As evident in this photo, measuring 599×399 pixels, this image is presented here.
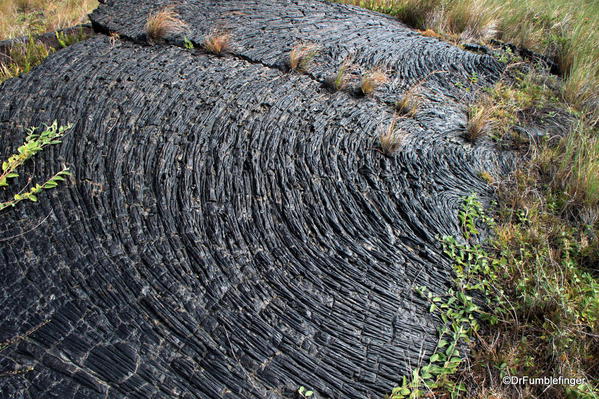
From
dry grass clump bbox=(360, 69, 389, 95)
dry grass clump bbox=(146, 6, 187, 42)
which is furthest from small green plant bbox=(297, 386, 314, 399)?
dry grass clump bbox=(146, 6, 187, 42)

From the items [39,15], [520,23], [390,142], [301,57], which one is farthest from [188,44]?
[520,23]

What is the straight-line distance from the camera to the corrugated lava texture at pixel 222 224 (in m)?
1.82

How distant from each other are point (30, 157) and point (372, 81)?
2337 mm

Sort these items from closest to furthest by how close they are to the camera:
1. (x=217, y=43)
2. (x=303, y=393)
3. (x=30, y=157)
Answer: (x=303, y=393) < (x=30, y=157) < (x=217, y=43)

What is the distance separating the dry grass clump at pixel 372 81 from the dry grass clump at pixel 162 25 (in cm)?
161

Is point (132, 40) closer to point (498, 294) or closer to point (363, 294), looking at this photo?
point (363, 294)

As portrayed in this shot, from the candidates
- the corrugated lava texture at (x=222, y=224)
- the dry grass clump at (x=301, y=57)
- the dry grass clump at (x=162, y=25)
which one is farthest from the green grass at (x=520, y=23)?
the dry grass clump at (x=162, y=25)

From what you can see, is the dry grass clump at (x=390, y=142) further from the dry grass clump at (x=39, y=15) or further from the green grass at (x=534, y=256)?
the dry grass clump at (x=39, y=15)

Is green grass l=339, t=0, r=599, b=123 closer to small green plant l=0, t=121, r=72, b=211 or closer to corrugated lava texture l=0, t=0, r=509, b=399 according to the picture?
corrugated lava texture l=0, t=0, r=509, b=399

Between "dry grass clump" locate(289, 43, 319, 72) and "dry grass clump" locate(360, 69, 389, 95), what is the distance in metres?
0.47

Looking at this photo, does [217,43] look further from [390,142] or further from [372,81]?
[390,142]

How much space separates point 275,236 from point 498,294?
1160 mm

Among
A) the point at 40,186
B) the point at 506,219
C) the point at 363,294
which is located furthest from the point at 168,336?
the point at 506,219

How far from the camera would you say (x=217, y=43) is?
3.56 meters
